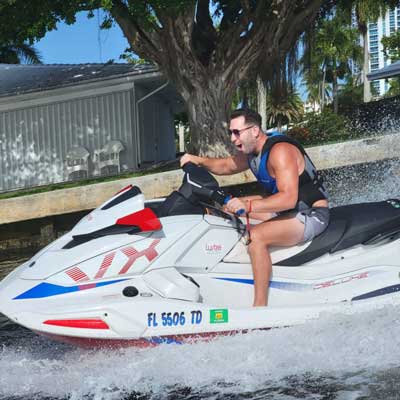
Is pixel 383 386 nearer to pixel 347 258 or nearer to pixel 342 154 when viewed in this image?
pixel 347 258

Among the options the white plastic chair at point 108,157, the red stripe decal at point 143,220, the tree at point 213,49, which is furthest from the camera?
the white plastic chair at point 108,157

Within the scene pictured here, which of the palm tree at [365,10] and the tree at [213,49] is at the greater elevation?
the palm tree at [365,10]

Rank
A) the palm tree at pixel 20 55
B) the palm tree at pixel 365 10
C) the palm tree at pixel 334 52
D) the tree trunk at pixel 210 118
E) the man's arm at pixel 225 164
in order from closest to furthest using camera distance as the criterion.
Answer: the man's arm at pixel 225 164
the tree trunk at pixel 210 118
the palm tree at pixel 365 10
the palm tree at pixel 20 55
the palm tree at pixel 334 52

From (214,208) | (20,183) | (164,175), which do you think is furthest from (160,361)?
(20,183)

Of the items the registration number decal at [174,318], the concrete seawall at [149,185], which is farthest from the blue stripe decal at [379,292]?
the concrete seawall at [149,185]

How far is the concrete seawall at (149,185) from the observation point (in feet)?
35.6

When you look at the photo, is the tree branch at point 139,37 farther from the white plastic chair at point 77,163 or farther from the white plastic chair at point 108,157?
the white plastic chair at point 77,163

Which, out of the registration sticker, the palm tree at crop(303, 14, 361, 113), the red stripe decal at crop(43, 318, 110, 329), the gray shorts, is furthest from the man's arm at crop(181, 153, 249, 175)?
the palm tree at crop(303, 14, 361, 113)

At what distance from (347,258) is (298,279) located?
384 millimetres

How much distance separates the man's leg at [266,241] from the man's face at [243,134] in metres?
0.53

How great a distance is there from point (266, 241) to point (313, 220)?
1.22ft

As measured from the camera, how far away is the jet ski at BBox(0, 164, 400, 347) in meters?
3.65

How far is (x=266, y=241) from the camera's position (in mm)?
3994

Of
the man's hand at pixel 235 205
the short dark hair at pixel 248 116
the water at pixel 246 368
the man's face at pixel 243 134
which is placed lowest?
the water at pixel 246 368
